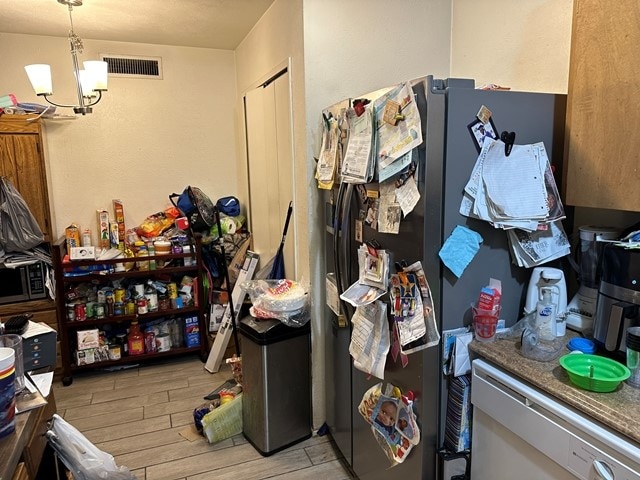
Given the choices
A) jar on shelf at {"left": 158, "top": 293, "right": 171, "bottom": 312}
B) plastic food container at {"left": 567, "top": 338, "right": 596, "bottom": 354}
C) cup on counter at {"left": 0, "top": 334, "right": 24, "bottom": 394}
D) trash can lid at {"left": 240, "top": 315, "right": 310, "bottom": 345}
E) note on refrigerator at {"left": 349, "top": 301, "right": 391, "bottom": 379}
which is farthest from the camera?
jar on shelf at {"left": 158, "top": 293, "right": 171, "bottom": 312}

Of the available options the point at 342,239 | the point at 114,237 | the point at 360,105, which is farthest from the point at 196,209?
the point at 360,105

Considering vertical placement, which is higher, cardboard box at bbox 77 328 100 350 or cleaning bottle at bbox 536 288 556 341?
cleaning bottle at bbox 536 288 556 341

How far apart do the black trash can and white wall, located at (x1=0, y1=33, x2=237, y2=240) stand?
203cm

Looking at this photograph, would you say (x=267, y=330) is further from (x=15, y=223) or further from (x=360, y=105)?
(x=15, y=223)

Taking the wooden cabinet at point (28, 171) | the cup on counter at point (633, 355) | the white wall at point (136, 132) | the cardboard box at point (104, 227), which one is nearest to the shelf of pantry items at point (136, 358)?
the wooden cabinet at point (28, 171)

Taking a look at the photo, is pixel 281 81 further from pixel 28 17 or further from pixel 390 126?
pixel 28 17

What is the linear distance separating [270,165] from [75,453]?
6.61 feet

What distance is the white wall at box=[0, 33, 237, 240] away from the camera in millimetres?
3547

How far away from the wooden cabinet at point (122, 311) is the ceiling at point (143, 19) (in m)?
1.57

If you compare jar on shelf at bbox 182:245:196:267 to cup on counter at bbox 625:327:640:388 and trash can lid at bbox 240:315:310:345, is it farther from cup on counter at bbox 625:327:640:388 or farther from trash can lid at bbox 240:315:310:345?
cup on counter at bbox 625:327:640:388

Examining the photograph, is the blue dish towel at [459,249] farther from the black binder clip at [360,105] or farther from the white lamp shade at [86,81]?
the white lamp shade at [86,81]

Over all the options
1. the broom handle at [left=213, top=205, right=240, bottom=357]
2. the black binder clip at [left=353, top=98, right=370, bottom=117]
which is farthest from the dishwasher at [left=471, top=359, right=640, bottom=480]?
the broom handle at [left=213, top=205, right=240, bottom=357]

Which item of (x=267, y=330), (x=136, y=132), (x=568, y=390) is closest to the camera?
(x=568, y=390)

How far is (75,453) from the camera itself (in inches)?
63.2
